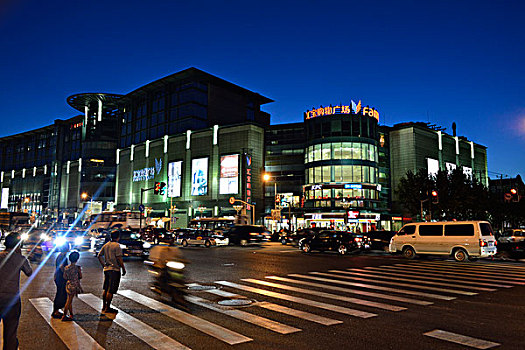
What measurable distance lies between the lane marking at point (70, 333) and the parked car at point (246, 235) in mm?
27700

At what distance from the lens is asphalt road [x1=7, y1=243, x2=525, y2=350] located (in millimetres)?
6750

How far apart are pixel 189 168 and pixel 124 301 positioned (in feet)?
244

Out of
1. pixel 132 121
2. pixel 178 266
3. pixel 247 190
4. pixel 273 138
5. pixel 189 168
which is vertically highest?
pixel 132 121

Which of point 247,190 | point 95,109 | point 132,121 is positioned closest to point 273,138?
point 247,190

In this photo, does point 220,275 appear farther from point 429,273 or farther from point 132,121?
point 132,121

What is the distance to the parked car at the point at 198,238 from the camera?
1448 inches

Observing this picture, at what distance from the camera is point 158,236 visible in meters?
39.8

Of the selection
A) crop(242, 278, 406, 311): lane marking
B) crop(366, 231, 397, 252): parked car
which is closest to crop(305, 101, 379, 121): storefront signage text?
crop(366, 231, 397, 252): parked car

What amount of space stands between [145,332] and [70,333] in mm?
1300

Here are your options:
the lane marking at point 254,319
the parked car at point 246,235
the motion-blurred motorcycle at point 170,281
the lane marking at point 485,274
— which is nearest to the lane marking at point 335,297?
the motion-blurred motorcycle at point 170,281

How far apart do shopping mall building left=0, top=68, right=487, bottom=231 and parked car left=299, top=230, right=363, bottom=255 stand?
19.8 meters

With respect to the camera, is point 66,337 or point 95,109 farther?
point 95,109

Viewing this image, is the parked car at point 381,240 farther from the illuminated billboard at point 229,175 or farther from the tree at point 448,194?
the illuminated billboard at point 229,175

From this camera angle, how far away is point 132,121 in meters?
100
